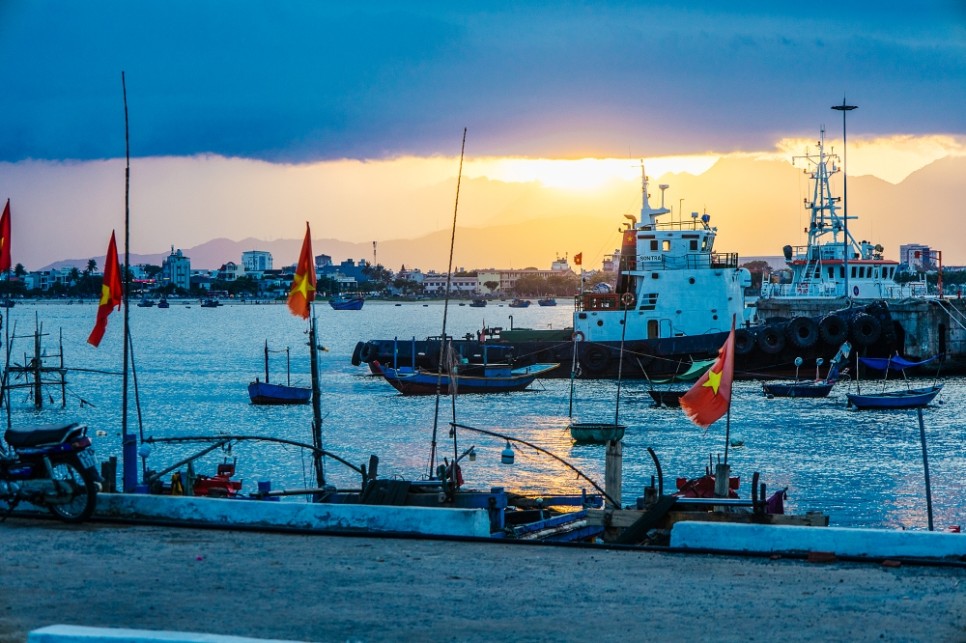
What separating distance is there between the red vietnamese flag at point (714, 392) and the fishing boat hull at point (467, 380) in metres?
35.8

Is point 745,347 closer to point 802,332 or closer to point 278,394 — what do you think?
point 802,332

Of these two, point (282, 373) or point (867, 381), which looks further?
point (282, 373)

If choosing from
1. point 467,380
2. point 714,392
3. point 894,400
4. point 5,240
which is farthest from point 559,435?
point 5,240

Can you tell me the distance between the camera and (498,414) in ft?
164

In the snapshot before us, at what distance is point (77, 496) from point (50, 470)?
0.34 metres

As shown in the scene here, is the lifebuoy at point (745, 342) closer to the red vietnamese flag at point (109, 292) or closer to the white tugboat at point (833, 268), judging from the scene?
the white tugboat at point (833, 268)

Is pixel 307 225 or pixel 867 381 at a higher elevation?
pixel 307 225

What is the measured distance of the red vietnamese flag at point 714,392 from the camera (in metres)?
19.5

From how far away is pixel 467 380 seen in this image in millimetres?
58219

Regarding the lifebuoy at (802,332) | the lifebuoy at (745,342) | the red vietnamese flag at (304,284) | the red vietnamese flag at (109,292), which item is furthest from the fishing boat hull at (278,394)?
the red vietnamese flag at (304,284)

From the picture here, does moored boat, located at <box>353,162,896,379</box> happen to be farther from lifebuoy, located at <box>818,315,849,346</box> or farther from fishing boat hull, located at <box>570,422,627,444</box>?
fishing boat hull, located at <box>570,422,627,444</box>

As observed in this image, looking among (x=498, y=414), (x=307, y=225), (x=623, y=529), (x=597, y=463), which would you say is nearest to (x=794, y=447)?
(x=597, y=463)

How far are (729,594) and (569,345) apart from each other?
5368 centimetres

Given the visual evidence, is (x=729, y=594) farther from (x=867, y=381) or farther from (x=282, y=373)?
(x=282, y=373)
